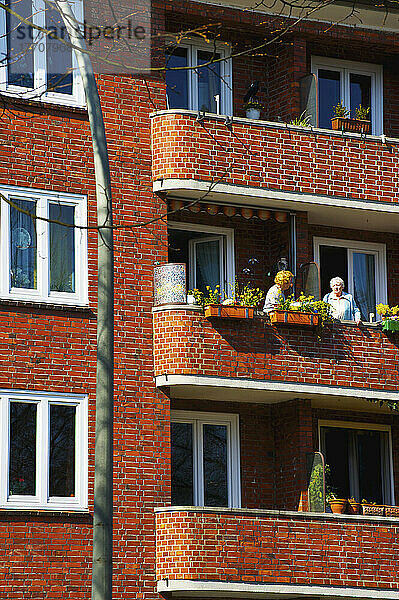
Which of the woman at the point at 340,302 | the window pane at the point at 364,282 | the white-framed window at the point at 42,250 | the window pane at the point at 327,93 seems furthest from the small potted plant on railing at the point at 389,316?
the white-framed window at the point at 42,250

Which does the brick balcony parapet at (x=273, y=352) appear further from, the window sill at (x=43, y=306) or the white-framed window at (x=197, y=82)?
the white-framed window at (x=197, y=82)

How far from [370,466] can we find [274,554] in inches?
167

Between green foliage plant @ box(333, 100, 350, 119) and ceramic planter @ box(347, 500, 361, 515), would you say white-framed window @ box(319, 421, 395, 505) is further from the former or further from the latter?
green foliage plant @ box(333, 100, 350, 119)

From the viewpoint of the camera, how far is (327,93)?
26.2 m

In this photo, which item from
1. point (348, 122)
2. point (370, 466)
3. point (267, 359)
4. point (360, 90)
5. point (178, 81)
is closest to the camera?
point (267, 359)

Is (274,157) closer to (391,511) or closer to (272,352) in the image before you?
(272,352)

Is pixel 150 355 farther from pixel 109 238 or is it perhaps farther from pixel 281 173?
pixel 109 238

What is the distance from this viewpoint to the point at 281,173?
76.8 ft

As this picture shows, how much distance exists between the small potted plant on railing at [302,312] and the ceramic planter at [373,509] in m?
3.39

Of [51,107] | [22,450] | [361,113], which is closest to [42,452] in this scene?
[22,450]

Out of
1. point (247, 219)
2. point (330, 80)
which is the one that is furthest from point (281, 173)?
point (330, 80)

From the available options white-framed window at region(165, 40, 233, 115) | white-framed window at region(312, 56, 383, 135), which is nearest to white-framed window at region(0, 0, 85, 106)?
white-framed window at region(165, 40, 233, 115)

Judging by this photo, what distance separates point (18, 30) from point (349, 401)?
29.5ft

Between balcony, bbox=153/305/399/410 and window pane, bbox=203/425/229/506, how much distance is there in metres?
0.73
